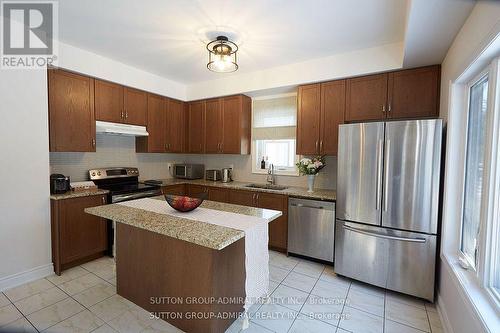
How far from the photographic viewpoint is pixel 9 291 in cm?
220

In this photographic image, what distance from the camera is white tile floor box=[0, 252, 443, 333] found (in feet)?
5.97

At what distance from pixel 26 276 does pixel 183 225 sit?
86.2 inches

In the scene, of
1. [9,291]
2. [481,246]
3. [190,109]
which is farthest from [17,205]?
[481,246]

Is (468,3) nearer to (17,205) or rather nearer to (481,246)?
(481,246)

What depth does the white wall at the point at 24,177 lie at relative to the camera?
2213 millimetres

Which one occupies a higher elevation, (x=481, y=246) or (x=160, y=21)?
(x=160, y=21)

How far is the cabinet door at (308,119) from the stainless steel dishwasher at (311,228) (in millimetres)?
734

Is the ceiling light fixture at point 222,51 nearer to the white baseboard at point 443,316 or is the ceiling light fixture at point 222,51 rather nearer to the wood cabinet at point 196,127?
the wood cabinet at point 196,127

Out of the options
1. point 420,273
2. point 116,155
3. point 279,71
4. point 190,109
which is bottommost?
point 420,273

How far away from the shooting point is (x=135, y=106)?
136 inches

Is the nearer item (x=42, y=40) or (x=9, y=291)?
(x=9, y=291)

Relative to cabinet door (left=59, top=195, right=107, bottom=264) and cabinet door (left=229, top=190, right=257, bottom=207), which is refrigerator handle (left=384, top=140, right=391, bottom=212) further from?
cabinet door (left=59, top=195, right=107, bottom=264)

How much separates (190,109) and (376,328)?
13.0 ft

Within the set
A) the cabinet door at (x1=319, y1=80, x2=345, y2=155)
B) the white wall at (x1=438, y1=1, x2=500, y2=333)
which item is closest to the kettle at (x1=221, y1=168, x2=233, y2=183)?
the cabinet door at (x1=319, y1=80, x2=345, y2=155)
